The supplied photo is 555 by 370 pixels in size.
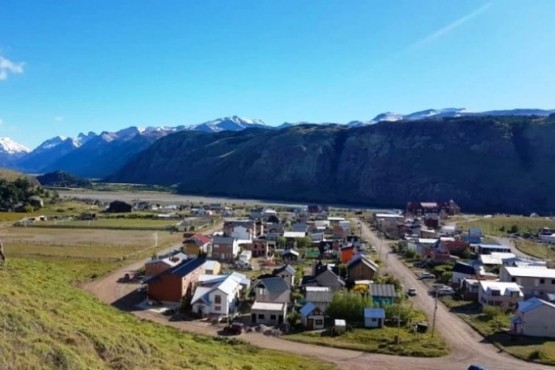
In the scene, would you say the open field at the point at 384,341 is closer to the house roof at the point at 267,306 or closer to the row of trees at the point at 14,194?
the house roof at the point at 267,306

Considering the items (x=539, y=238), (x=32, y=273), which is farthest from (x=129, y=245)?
(x=539, y=238)

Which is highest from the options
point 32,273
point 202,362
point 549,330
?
point 32,273

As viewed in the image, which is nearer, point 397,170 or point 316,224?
point 316,224

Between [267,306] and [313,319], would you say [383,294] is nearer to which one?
[313,319]

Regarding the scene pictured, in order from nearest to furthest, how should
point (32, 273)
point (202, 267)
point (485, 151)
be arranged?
point (32, 273) < point (202, 267) < point (485, 151)

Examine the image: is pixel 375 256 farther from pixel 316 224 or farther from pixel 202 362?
pixel 202 362

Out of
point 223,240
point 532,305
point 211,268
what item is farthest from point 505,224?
point 211,268
